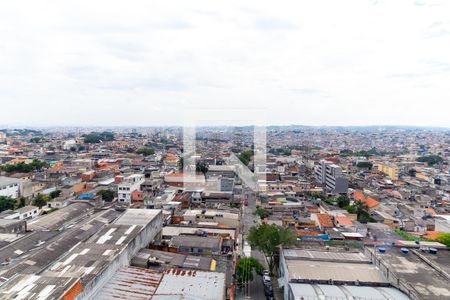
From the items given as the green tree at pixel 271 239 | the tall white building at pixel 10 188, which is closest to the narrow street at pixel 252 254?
the green tree at pixel 271 239

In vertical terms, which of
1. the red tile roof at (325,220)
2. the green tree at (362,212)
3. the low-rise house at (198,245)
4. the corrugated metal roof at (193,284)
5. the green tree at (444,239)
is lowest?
the green tree at (362,212)

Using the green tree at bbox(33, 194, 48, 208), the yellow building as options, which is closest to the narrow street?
the green tree at bbox(33, 194, 48, 208)

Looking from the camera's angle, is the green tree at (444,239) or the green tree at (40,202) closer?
the green tree at (444,239)

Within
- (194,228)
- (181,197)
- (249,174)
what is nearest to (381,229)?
(194,228)

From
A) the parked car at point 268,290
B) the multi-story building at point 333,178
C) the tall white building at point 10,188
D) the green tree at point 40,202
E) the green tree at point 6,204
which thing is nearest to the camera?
the parked car at point 268,290

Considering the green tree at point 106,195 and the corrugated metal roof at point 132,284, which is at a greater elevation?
the corrugated metal roof at point 132,284

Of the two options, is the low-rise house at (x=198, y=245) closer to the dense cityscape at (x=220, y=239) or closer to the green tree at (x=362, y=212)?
the dense cityscape at (x=220, y=239)

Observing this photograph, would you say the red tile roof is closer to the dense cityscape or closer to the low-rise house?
the dense cityscape
